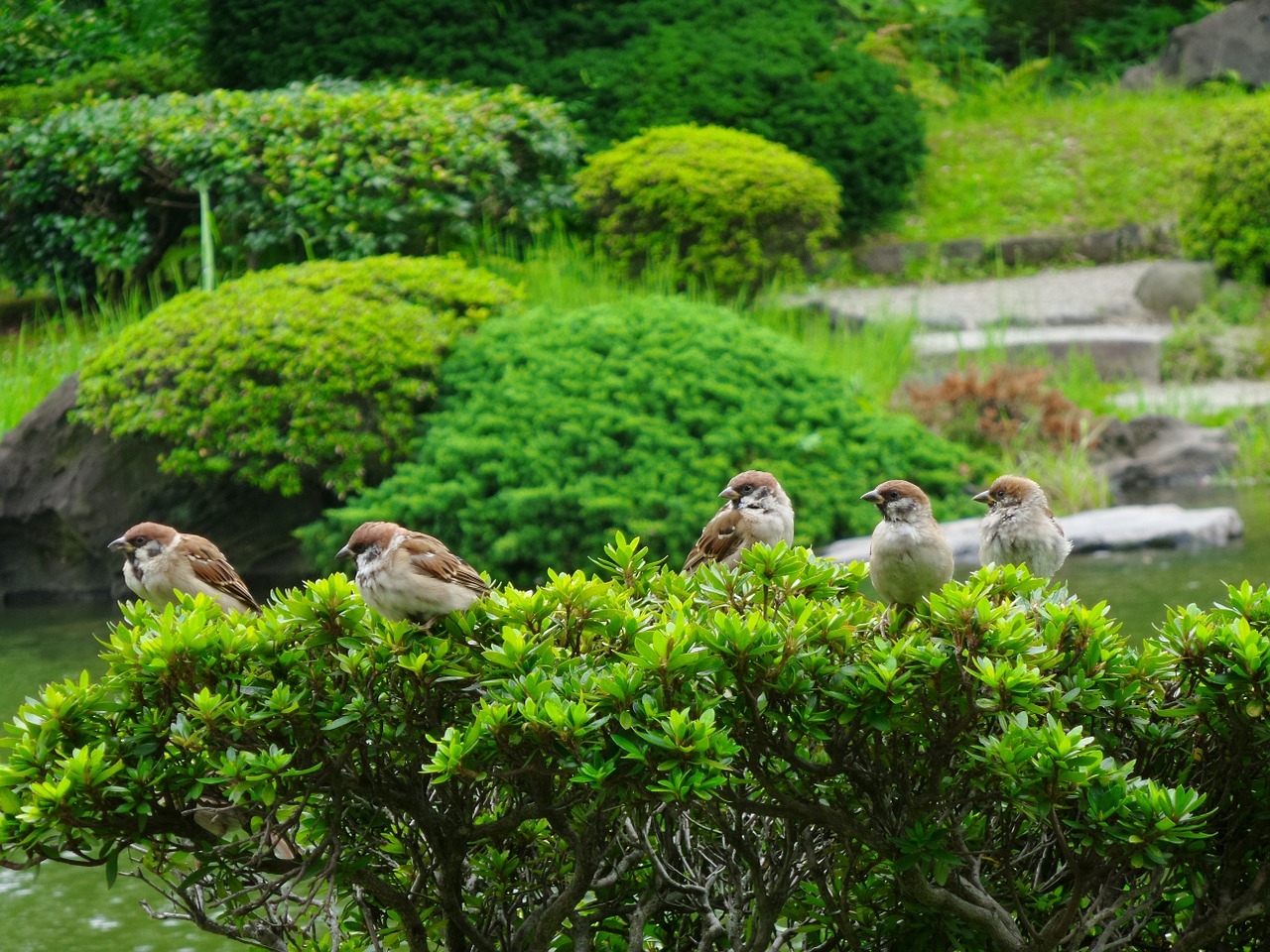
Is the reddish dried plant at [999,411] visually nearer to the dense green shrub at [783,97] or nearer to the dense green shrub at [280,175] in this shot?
Answer: the dense green shrub at [280,175]

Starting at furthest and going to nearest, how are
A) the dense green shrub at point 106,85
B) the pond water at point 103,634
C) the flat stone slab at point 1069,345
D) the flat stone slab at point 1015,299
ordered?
the dense green shrub at point 106,85
the flat stone slab at point 1015,299
the flat stone slab at point 1069,345
the pond water at point 103,634

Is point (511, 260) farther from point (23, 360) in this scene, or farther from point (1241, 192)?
point (1241, 192)

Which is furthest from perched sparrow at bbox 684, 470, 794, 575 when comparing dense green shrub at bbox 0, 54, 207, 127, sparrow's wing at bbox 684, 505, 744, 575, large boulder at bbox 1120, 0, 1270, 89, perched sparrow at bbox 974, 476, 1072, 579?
large boulder at bbox 1120, 0, 1270, 89

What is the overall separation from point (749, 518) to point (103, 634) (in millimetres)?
5462

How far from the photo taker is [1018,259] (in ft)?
52.5

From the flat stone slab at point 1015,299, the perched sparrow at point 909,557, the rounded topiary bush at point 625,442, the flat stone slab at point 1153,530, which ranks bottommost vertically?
the flat stone slab at point 1015,299

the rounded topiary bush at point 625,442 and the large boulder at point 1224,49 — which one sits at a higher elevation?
the large boulder at point 1224,49

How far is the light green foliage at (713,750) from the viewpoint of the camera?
94.6 inches

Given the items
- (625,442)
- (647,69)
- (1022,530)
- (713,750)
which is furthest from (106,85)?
(713,750)

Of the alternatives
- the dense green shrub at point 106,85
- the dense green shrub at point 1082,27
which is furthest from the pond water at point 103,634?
the dense green shrub at point 1082,27

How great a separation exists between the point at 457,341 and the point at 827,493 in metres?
2.64

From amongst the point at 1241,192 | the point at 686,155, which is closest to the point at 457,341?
the point at 686,155

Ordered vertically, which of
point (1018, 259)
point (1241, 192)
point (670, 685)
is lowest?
point (1018, 259)

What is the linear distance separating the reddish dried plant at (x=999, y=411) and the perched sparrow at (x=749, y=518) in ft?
20.3
